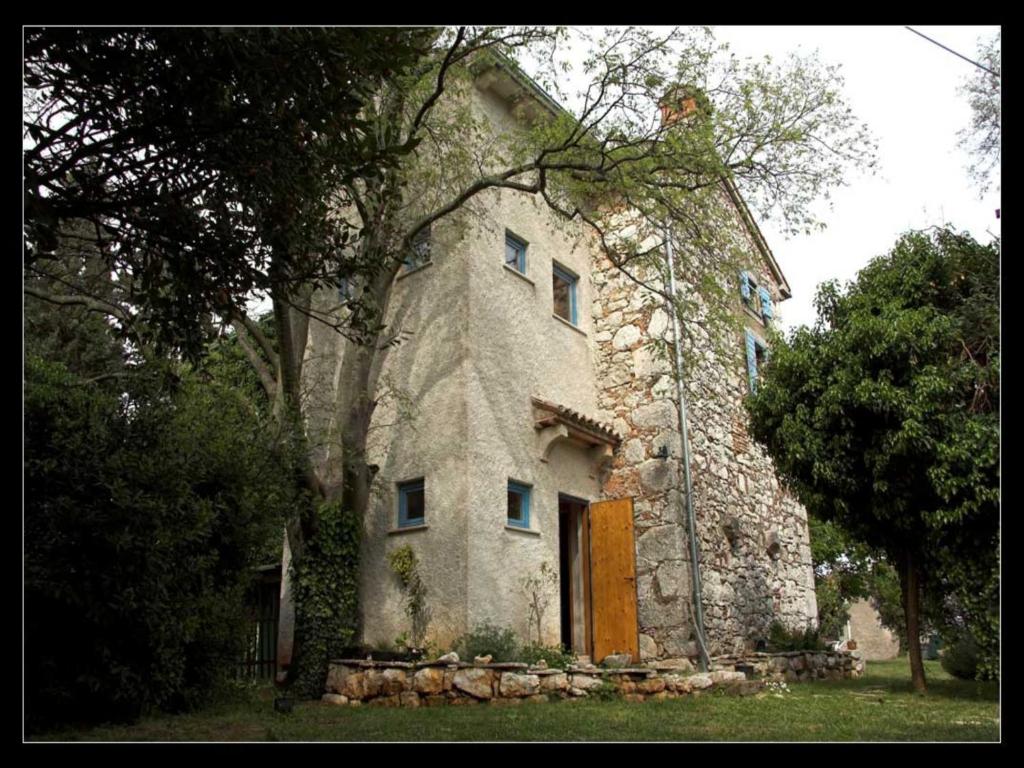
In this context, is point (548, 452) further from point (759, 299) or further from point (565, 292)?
point (759, 299)

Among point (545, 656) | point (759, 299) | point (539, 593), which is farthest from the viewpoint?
point (759, 299)

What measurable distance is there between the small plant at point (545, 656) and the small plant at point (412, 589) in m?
1.12

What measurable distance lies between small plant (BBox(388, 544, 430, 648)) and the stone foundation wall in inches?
29.3

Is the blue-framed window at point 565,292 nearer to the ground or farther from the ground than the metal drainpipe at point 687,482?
farther from the ground

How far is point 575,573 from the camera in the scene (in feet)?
35.3

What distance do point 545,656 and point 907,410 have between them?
14.7 feet

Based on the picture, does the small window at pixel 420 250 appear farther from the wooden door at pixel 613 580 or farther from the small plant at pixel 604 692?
the small plant at pixel 604 692

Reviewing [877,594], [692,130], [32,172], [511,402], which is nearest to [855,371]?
[692,130]

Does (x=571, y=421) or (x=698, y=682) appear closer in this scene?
(x=698, y=682)

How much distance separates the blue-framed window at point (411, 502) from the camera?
944cm

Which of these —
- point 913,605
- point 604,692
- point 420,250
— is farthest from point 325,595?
point 913,605

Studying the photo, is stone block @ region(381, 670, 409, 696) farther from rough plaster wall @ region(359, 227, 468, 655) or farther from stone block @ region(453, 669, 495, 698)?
rough plaster wall @ region(359, 227, 468, 655)

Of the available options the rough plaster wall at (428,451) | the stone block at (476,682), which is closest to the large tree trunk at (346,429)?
the rough plaster wall at (428,451)

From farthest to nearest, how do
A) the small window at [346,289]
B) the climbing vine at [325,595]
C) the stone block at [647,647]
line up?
the stone block at [647,647], the climbing vine at [325,595], the small window at [346,289]
